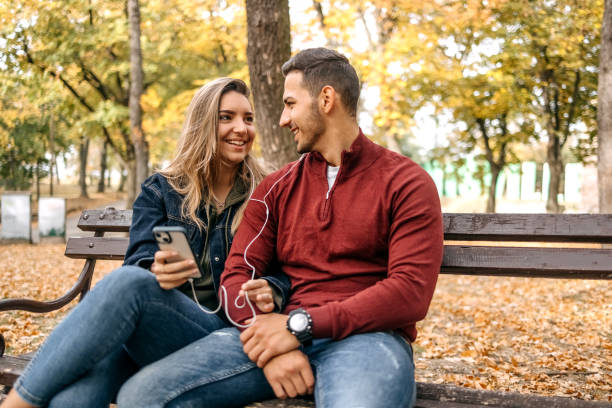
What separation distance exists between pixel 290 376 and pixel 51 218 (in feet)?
56.6

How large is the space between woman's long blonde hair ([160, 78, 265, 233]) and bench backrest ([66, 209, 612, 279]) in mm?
1192

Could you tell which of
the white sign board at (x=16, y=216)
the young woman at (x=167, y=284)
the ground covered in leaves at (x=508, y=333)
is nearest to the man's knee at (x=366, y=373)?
the young woman at (x=167, y=284)

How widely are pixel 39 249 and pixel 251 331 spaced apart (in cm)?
1528

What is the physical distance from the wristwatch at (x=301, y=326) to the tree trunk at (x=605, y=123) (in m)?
7.15

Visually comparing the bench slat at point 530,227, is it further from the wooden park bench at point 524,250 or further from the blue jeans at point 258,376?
the blue jeans at point 258,376

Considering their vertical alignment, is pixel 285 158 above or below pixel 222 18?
below

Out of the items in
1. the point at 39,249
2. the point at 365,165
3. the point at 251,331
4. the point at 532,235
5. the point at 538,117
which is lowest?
the point at 39,249

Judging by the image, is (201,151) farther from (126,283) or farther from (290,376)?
(290,376)

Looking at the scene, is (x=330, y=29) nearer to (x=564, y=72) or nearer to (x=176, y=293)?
(x=564, y=72)

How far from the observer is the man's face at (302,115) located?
9.92 feet

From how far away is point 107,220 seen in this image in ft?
13.7

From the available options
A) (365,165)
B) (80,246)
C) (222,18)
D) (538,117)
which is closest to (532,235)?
(365,165)

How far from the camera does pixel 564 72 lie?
15.8 meters

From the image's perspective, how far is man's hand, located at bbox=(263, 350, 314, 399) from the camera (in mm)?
2514
